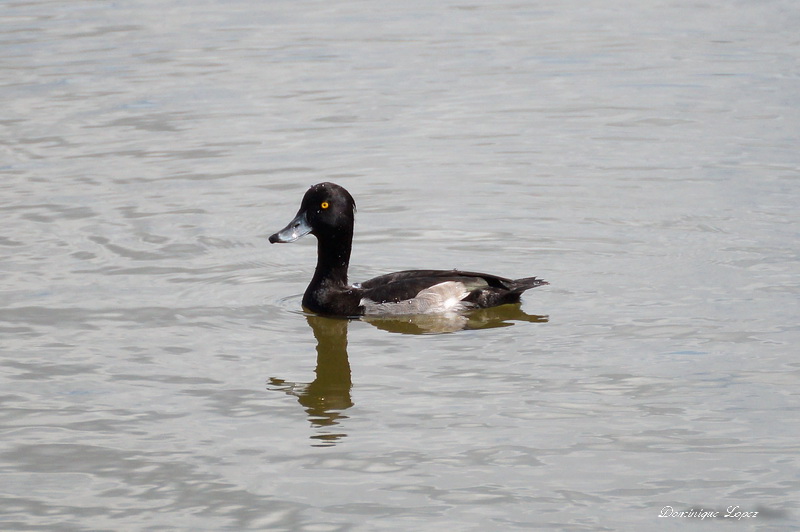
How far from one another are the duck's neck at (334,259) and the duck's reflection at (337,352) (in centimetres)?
39

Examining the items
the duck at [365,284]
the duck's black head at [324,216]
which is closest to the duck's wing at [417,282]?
the duck at [365,284]

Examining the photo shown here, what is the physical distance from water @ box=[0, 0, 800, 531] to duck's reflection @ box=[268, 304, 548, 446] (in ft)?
0.10

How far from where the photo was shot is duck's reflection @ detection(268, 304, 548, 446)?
767cm

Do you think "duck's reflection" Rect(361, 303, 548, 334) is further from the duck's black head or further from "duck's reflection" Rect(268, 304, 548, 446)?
the duck's black head

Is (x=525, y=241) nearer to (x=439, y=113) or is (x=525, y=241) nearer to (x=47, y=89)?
(x=439, y=113)

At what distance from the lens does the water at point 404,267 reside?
21.7 feet

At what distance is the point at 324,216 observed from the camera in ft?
33.4

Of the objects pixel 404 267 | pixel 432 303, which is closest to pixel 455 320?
pixel 432 303

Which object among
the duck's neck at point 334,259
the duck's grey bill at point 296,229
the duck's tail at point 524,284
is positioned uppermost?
the duck's grey bill at point 296,229

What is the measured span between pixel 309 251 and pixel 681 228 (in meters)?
3.58

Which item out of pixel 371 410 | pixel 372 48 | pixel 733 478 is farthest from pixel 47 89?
pixel 733 478

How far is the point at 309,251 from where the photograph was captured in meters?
12.1

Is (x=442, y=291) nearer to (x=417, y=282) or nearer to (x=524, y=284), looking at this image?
(x=417, y=282)

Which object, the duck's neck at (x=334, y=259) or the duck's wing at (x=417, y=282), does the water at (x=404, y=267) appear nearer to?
the duck's wing at (x=417, y=282)
